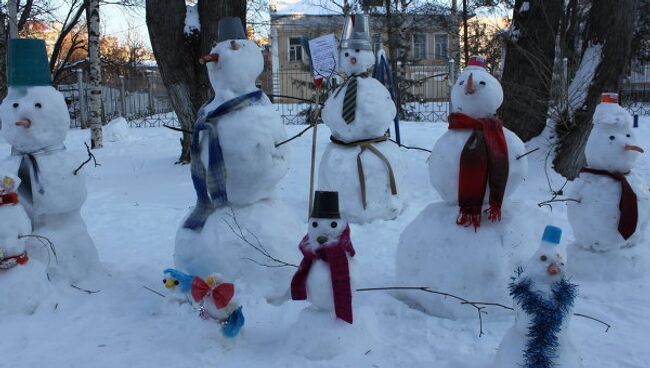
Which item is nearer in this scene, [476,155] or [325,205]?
[325,205]

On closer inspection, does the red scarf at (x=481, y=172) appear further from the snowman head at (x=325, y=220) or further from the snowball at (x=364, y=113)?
the snowball at (x=364, y=113)

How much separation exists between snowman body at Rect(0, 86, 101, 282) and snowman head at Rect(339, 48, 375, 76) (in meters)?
2.93

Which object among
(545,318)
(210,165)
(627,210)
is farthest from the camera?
(627,210)

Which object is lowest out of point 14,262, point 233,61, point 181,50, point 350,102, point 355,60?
point 14,262

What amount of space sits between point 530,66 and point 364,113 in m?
3.23

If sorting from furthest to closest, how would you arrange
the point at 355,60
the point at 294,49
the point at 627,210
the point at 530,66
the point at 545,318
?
the point at 294,49 < the point at 530,66 < the point at 355,60 < the point at 627,210 < the point at 545,318

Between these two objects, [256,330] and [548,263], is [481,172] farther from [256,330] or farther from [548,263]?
[256,330]

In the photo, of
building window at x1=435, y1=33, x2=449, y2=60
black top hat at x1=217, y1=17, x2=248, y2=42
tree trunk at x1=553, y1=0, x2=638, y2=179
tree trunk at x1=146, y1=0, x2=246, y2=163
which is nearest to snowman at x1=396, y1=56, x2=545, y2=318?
black top hat at x1=217, y1=17, x2=248, y2=42

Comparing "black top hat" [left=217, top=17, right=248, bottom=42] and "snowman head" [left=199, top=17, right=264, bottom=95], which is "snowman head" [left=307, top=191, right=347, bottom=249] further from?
"black top hat" [left=217, top=17, right=248, bottom=42]

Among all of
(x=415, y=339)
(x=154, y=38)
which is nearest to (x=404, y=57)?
(x=154, y=38)

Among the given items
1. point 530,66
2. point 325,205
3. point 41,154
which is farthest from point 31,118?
point 530,66

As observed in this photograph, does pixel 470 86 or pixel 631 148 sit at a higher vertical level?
pixel 470 86

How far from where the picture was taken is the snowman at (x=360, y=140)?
19.5 ft

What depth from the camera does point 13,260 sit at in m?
3.65
